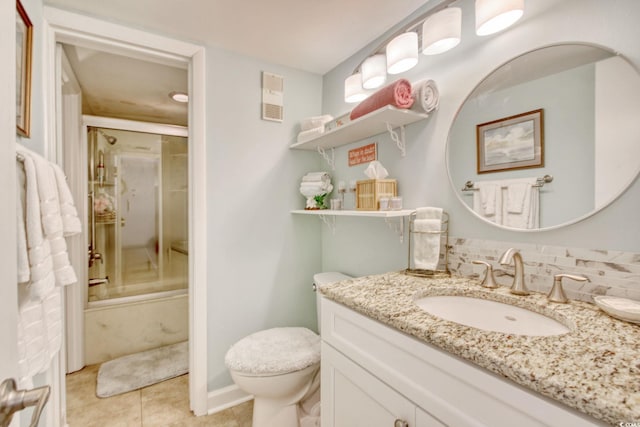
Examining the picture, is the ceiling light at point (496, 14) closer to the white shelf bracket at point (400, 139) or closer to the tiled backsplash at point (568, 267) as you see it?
the white shelf bracket at point (400, 139)

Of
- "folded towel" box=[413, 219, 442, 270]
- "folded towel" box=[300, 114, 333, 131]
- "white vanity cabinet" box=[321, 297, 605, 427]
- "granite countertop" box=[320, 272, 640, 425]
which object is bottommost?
"white vanity cabinet" box=[321, 297, 605, 427]

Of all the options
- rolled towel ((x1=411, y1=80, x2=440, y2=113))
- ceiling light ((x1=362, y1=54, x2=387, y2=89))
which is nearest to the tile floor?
rolled towel ((x1=411, y1=80, x2=440, y2=113))

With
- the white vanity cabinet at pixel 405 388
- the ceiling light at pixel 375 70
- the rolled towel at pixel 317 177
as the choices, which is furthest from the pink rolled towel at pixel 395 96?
the white vanity cabinet at pixel 405 388

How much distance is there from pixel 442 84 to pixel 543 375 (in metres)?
1.19

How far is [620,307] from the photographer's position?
30.1 inches

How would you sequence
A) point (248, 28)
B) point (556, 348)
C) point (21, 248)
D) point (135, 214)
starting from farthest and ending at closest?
1. point (135, 214)
2. point (248, 28)
3. point (21, 248)
4. point (556, 348)

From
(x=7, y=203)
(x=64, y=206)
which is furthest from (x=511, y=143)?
(x=64, y=206)

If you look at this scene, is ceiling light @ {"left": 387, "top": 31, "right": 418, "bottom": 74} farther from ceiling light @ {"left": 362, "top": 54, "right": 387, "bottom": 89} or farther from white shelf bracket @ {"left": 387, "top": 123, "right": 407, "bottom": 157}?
white shelf bracket @ {"left": 387, "top": 123, "right": 407, "bottom": 157}

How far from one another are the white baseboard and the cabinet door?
89 cm

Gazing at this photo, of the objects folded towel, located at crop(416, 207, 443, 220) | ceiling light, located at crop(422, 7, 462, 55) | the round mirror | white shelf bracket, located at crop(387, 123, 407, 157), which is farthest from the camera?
white shelf bracket, located at crop(387, 123, 407, 157)

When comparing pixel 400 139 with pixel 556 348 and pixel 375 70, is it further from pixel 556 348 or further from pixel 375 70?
pixel 556 348

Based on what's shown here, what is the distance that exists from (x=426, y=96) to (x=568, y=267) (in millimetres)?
855

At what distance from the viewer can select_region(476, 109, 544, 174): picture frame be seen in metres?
1.01

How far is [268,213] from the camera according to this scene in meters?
1.91
